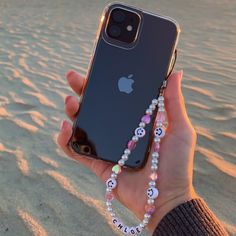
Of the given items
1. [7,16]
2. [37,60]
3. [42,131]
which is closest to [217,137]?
[42,131]

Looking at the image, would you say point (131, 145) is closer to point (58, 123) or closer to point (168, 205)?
point (168, 205)

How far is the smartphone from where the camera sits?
5.57 ft

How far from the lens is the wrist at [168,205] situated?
153 centimetres

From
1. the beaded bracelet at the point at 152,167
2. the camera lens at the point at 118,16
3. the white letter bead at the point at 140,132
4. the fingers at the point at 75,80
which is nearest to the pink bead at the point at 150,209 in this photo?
the beaded bracelet at the point at 152,167

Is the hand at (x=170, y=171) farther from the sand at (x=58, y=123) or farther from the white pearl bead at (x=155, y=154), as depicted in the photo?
the sand at (x=58, y=123)

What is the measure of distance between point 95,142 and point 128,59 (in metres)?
0.33

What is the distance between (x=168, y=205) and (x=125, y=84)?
468 mm

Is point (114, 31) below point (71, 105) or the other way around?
the other way around

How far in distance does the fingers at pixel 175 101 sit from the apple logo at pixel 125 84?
0.47ft

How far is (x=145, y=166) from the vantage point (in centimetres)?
168

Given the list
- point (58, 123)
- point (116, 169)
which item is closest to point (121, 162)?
point (116, 169)

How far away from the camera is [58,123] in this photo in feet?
10.3

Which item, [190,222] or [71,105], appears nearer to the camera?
[190,222]

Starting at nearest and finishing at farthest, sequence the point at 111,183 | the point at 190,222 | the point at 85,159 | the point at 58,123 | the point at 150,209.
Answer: the point at 190,222 → the point at 150,209 → the point at 111,183 → the point at 85,159 → the point at 58,123
